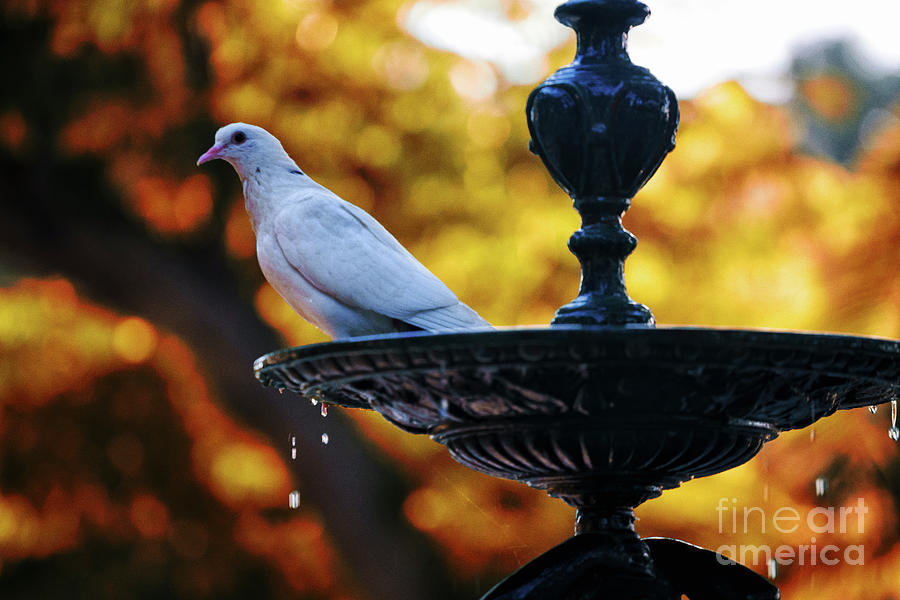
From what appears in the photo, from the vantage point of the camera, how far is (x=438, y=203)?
25.0 ft

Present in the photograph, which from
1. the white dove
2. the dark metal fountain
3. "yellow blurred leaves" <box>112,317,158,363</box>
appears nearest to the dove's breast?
the white dove

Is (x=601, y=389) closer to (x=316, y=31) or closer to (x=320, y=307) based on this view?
(x=320, y=307)

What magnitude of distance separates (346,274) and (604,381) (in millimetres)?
1099

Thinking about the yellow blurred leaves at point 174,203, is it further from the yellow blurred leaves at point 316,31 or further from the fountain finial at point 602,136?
the fountain finial at point 602,136

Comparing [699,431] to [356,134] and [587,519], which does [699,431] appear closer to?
[587,519]

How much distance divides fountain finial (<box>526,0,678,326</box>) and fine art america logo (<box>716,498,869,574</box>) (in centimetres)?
481

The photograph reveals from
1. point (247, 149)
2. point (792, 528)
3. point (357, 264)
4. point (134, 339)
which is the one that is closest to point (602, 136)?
point (357, 264)

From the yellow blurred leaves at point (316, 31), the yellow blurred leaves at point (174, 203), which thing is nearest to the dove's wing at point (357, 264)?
the yellow blurred leaves at point (174, 203)

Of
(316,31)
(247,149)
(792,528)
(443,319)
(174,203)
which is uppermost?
(316,31)

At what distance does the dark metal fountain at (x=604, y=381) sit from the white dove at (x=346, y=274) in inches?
20.1

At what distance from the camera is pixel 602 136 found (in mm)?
2174

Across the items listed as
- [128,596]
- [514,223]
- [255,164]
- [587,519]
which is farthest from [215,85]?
[587,519]

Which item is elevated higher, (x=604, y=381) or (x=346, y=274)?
(x=346, y=274)

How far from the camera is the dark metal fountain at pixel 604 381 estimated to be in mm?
1715
